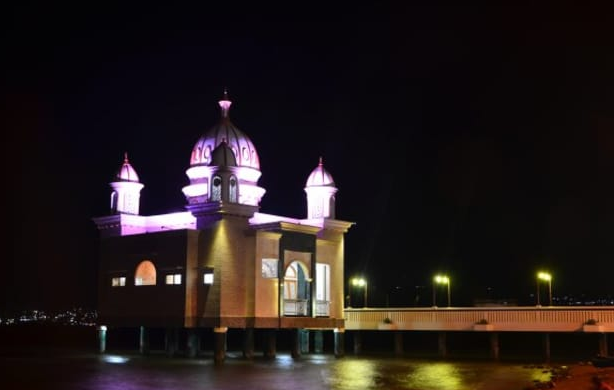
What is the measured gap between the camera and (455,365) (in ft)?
160

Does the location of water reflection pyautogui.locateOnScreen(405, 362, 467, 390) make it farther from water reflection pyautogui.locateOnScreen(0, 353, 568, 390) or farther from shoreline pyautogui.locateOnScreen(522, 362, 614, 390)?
shoreline pyautogui.locateOnScreen(522, 362, 614, 390)

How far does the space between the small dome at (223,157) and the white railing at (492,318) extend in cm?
1666

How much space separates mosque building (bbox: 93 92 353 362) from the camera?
51938 mm

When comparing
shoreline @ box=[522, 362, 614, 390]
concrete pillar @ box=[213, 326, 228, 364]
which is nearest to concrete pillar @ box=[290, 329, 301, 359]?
concrete pillar @ box=[213, 326, 228, 364]

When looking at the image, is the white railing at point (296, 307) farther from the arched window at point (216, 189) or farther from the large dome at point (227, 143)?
the large dome at point (227, 143)

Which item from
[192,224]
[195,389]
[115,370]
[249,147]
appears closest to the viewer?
[195,389]

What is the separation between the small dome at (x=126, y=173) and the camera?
59719 mm

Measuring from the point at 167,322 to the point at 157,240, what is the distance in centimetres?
526

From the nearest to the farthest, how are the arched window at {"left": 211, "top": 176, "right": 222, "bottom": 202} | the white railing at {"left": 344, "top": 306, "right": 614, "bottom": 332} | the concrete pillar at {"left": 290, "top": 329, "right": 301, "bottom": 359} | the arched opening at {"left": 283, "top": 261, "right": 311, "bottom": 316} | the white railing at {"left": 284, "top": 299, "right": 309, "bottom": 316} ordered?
the white railing at {"left": 344, "top": 306, "right": 614, "bottom": 332}
the arched window at {"left": 211, "top": 176, "right": 222, "bottom": 202}
the white railing at {"left": 284, "top": 299, "right": 309, "bottom": 316}
the arched opening at {"left": 283, "top": 261, "right": 311, "bottom": 316}
the concrete pillar at {"left": 290, "top": 329, "right": 301, "bottom": 359}

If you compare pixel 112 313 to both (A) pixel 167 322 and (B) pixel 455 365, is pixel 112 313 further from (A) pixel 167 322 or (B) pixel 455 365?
(B) pixel 455 365

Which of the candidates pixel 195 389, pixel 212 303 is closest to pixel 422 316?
pixel 212 303

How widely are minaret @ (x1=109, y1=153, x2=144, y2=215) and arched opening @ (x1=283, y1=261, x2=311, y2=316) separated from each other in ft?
37.7

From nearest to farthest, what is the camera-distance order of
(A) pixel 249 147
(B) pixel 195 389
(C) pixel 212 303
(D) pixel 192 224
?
(B) pixel 195 389, (C) pixel 212 303, (D) pixel 192 224, (A) pixel 249 147

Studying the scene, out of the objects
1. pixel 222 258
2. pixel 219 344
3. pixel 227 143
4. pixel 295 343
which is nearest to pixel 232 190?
pixel 222 258
